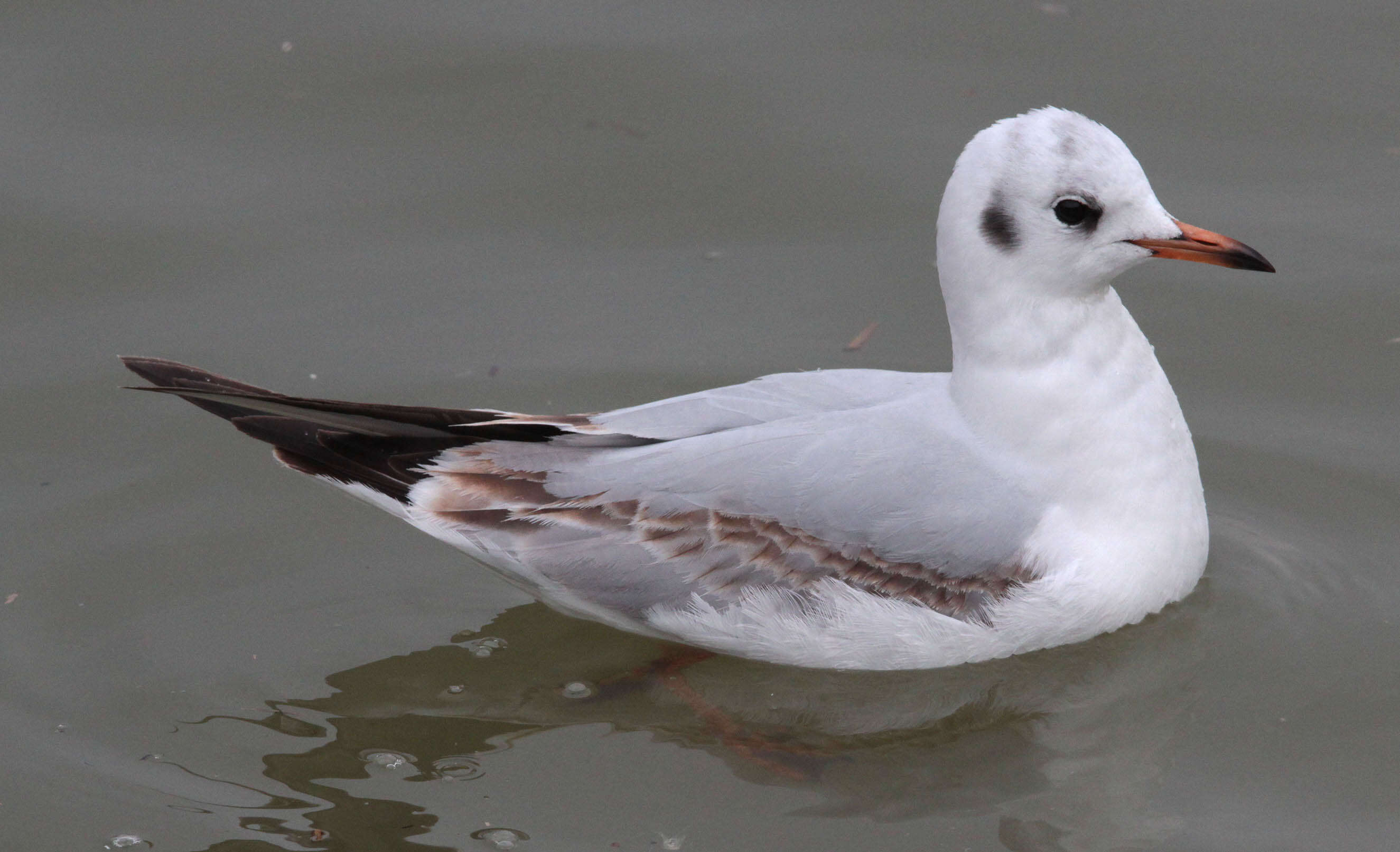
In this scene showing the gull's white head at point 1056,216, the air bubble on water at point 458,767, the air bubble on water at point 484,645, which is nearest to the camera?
the gull's white head at point 1056,216

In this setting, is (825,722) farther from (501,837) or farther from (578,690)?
(501,837)

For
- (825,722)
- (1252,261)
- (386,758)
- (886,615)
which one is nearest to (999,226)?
(1252,261)

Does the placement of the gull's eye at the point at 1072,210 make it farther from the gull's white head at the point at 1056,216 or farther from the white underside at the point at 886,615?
the white underside at the point at 886,615

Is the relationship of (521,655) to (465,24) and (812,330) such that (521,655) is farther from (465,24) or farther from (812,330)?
(465,24)

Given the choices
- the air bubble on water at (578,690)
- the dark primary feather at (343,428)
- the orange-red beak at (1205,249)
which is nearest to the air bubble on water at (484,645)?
the air bubble on water at (578,690)

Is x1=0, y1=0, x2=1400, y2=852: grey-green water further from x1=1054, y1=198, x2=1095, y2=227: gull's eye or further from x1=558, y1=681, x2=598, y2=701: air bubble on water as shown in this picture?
x1=1054, y1=198, x2=1095, y2=227: gull's eye

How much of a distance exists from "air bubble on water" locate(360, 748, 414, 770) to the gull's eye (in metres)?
3.08

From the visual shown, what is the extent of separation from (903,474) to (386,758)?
7.17 ft

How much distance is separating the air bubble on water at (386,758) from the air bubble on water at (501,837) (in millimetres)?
491

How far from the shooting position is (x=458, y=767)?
6.45 metres

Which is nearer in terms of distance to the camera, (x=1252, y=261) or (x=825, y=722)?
(x=1252, y=261)

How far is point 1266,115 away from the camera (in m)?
9.49

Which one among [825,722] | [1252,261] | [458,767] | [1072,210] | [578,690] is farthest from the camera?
[578,690]

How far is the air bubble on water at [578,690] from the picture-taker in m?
6.82
